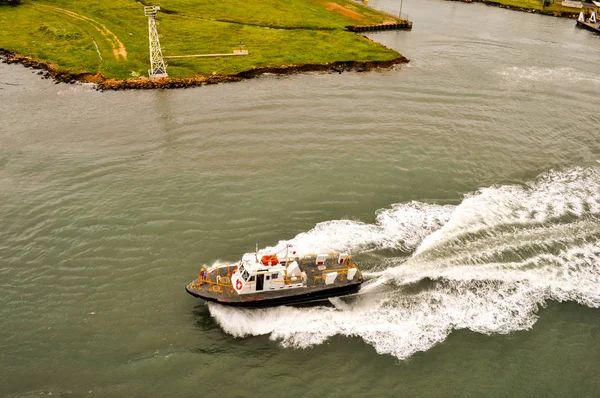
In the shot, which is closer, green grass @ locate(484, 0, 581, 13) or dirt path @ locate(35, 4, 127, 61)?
dirt path @ locate(35, 4, 127, 61)

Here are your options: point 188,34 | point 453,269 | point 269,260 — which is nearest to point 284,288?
point 269,260

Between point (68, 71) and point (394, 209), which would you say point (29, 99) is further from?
point (394, 209)

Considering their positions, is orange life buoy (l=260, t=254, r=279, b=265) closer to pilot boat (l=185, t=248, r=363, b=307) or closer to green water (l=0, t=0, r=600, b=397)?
pilot boat (l=185, t=248, r=363, b=307)

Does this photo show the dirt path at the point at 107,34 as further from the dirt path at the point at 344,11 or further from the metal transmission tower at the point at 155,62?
the dirt path at the point at 344,11

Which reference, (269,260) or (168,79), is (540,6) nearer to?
(168,79)

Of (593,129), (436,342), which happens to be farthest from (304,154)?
(593,129)

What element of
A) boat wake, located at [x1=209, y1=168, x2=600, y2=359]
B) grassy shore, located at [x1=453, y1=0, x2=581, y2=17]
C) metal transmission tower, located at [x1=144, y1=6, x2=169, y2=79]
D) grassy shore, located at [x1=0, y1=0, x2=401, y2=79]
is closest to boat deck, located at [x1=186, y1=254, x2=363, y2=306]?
boat wake, located at [x1=209, y1=168, x2=600, y2=359]


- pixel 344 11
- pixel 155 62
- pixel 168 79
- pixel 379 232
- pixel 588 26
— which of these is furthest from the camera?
pixel 344 11
